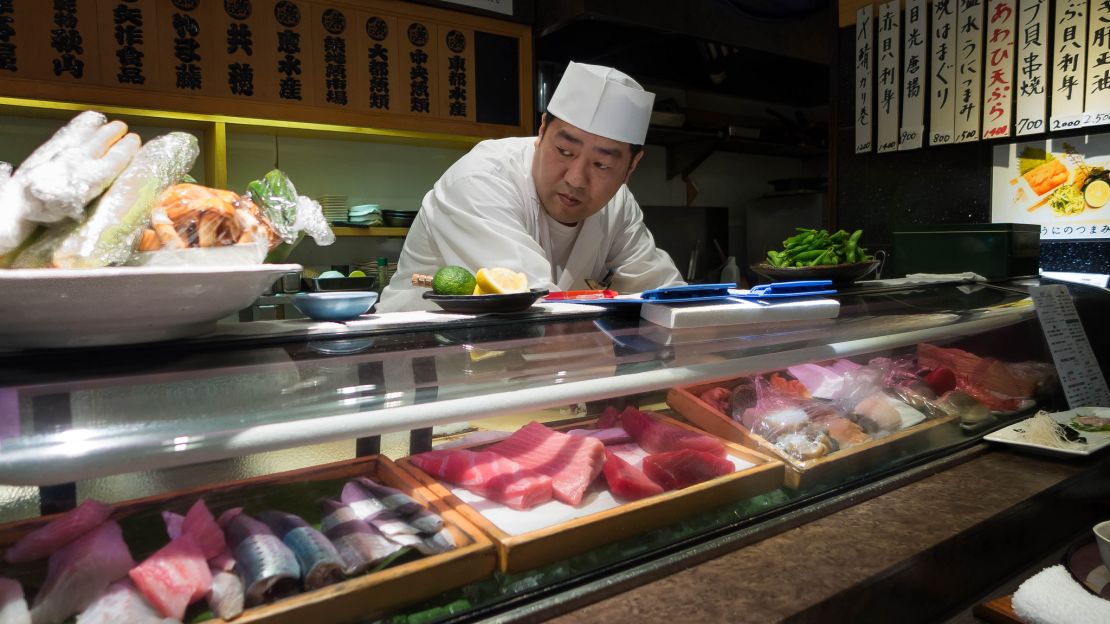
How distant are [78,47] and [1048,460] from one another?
14.5 feet

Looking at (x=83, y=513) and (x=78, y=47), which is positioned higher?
(x=78, y=47)

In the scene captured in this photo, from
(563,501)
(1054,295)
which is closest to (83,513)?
(563,501)

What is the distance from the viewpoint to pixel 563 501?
1150 mm

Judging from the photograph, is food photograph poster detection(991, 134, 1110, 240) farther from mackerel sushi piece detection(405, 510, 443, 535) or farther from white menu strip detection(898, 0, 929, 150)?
mackerel sushi piece detection(405, 510, 443, 535)

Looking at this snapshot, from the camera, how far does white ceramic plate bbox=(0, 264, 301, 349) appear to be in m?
0.81

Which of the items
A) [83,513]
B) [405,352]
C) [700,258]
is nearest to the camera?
[83,513]

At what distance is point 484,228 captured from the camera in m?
2.54

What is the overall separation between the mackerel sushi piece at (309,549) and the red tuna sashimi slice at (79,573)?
0.59 ft

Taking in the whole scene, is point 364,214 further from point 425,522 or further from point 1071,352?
point 1071,352

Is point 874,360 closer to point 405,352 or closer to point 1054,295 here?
point 1054,295

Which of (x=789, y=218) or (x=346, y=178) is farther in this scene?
(x=789, y=218)

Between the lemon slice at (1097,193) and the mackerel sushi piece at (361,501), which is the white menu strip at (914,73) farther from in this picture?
the mackerel sushi piece at (361,501)

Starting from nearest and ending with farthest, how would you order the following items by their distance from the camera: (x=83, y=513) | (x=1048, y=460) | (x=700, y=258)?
(x=83, y=513)
(x=1048, y=460)
(x=700, y=258)

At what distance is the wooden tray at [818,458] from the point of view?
132 centimetres
